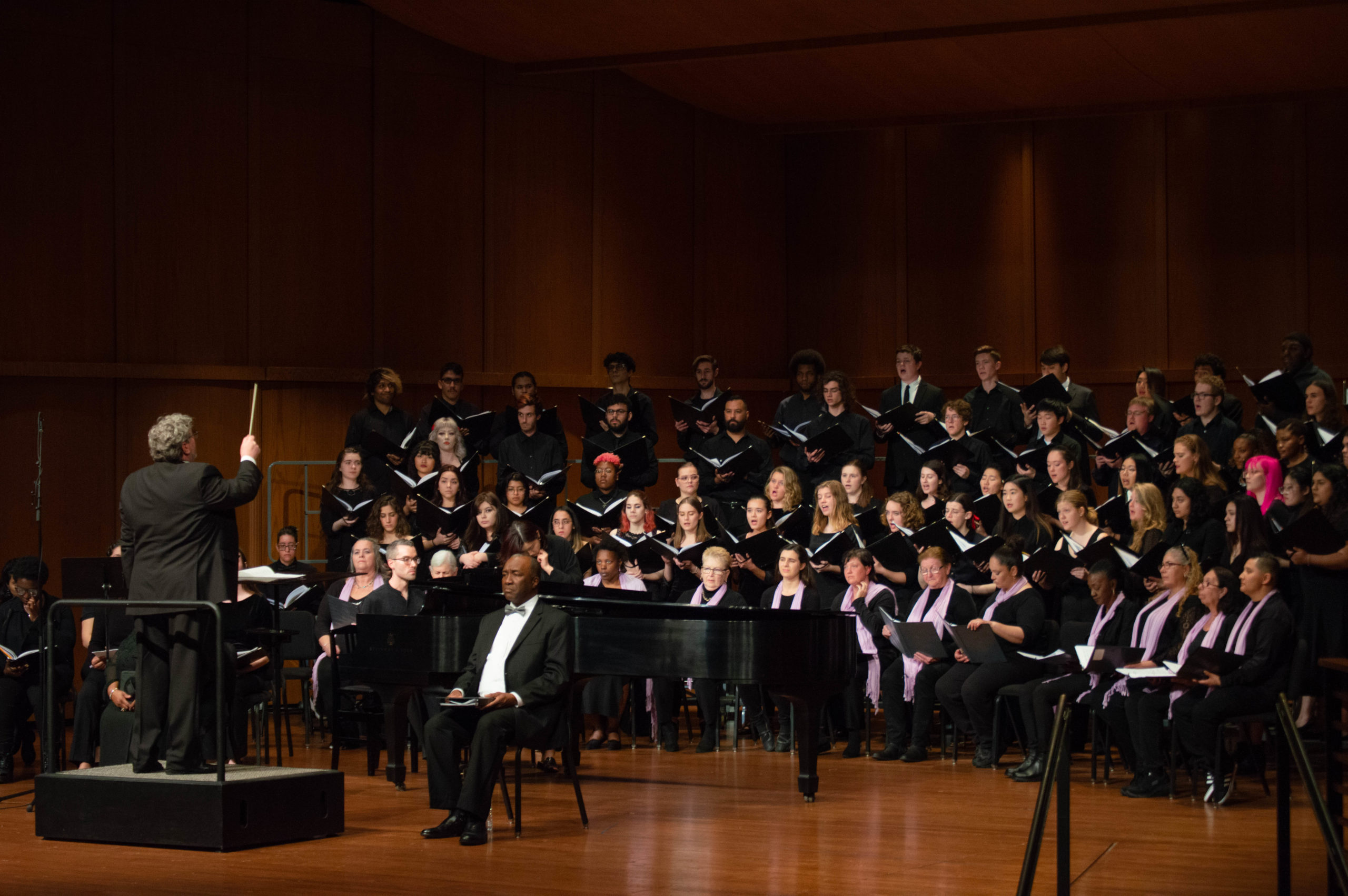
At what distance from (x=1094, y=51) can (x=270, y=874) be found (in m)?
7.95

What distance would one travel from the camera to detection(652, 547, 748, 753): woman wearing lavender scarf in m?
8.56

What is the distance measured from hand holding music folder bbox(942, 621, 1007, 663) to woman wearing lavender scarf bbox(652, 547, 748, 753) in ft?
3.91

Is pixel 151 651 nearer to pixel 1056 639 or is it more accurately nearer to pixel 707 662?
pixel 707 662

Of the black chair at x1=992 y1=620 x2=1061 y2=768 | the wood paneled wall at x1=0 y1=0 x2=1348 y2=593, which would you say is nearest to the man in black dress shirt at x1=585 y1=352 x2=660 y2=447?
the wood paneled wall at x1=0 y1=0 x2=1348 y2=593

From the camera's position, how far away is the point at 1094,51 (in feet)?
35.4

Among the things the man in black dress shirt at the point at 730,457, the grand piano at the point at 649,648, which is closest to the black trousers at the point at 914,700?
the grand piano at the point at 649,648

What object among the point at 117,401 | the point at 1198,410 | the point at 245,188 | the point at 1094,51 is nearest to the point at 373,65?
the point at 245,188

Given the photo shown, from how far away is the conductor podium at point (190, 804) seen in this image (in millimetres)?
5602

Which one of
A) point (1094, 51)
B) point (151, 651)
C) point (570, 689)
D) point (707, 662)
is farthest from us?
point (1094, 51)

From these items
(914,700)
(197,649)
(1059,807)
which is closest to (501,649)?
(197,649)

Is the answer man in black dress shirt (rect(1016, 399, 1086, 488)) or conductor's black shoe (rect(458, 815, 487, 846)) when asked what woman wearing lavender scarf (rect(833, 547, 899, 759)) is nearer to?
man in black dress shirt (rect(1016, 399, 1086, 488))

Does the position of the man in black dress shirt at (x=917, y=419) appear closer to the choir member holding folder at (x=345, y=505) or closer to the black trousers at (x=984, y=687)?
the black trousers at (x=984, y=687)

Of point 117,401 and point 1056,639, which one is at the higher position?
point 117,401

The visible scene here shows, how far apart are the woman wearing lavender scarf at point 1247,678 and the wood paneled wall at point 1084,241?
530 centimetres
